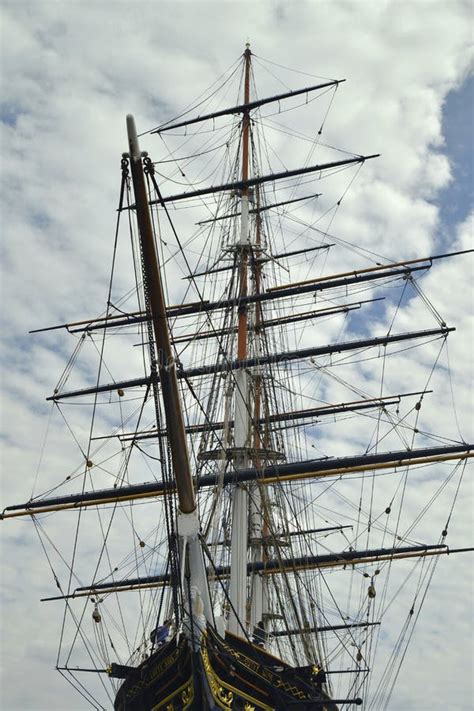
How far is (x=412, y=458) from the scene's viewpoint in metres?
22.9

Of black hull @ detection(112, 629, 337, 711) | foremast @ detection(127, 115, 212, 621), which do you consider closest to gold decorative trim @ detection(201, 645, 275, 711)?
black hull @ detection(112, 629, 337, 711)

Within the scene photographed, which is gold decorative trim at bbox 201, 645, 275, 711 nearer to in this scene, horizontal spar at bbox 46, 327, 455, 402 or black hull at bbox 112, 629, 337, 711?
black hull at bbox 112, 629, 337, 711

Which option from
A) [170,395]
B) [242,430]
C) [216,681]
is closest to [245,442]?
[242,430]

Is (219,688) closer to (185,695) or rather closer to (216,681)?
(216,681)

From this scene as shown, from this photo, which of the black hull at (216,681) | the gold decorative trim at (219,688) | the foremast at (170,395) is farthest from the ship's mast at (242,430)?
the foremast at (170,395)

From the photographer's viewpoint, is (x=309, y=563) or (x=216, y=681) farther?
(x=309, y=563)

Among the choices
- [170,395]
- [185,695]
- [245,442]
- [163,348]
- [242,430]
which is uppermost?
[242,430]

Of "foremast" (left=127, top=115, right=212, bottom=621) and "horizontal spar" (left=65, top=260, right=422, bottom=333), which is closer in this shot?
"foremast" (left=127, top=115, right=212, bottom=621)

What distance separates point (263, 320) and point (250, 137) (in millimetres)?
6620

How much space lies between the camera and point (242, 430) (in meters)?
23.8

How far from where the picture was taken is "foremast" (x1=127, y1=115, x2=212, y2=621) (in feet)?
40.8

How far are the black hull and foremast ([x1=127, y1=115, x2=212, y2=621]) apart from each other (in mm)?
723

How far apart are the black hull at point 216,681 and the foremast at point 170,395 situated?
72cm

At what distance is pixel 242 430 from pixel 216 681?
9714 millimetres
